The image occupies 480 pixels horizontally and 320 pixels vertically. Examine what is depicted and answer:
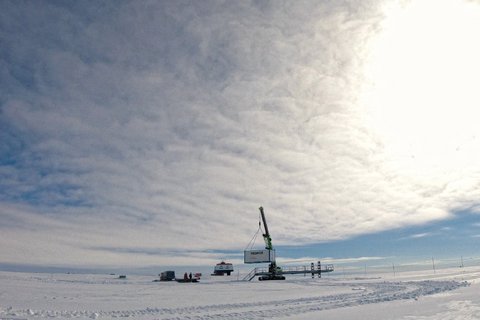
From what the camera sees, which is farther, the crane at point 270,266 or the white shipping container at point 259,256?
the white shipping container at point 259,256

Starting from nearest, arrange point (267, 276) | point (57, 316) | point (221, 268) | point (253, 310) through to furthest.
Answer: point (57, 316)
point (253, 310)
point (267, 276)
point (221, 268)

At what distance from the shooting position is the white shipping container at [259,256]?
75562mm

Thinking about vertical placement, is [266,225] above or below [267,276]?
above

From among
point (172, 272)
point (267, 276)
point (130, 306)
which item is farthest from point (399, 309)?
point (267, 276)

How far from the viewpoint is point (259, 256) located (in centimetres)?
7619

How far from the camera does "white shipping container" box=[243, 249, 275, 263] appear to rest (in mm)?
75562

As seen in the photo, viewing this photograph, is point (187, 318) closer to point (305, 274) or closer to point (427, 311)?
point (427, 311)

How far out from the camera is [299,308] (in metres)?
18.7

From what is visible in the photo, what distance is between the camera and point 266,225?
270 feet

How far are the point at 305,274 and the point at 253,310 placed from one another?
215 feet

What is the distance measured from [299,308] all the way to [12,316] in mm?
13417

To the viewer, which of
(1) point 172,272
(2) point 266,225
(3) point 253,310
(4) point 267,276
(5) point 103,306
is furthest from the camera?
(2) point 266,225

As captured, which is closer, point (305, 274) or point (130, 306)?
point (130, 306)

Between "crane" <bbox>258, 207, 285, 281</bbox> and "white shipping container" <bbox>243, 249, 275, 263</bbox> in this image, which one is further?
"white shipping container" <bbox>243, 249, 275, 263</bbox>
